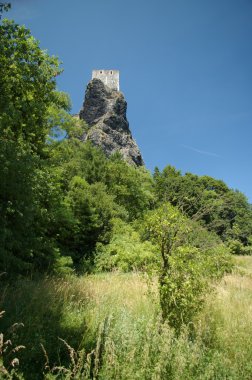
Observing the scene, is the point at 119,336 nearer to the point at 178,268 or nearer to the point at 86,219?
the point at 178,268

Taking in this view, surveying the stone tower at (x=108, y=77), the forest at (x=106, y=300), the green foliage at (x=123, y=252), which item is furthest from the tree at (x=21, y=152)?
the stone tower at (x=108, y=77)

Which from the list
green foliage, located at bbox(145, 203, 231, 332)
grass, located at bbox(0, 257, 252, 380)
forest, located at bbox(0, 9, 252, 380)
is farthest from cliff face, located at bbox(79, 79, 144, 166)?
green foliage, located at bbox(145, 203, 231, 332)

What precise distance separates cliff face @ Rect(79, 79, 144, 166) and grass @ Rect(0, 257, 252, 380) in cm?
6285

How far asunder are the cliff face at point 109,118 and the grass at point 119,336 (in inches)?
2474

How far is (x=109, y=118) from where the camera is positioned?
75312 mm

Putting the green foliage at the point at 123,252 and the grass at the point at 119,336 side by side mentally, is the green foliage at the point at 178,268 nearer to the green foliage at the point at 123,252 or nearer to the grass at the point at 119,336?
the grass at the point at 119,336

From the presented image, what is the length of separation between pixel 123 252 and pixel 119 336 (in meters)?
12.6

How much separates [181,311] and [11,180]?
4.86m

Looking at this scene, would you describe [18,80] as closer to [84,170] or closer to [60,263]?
[60,263]

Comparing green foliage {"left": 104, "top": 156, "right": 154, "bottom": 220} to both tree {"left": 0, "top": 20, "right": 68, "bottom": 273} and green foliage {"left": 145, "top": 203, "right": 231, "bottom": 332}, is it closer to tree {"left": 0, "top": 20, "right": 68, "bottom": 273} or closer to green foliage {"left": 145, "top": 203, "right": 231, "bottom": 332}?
tree {"left": 0, "top": 20, "right": 68, "bottom": 273}

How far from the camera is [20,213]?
7883 millimetres

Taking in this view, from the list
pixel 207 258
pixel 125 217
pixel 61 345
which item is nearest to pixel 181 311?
pixel 207 258

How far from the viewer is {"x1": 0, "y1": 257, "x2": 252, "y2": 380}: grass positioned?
414cm

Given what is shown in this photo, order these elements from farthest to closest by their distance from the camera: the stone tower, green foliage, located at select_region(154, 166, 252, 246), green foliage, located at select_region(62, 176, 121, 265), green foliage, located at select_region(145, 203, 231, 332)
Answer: the stone tower < green foliage, located at select_region(154, 166, 252, 246) < green foliage, located at select_region(62, 176, 121, 265) < green foliage, located at select_region(145, 203, 231, 332)
